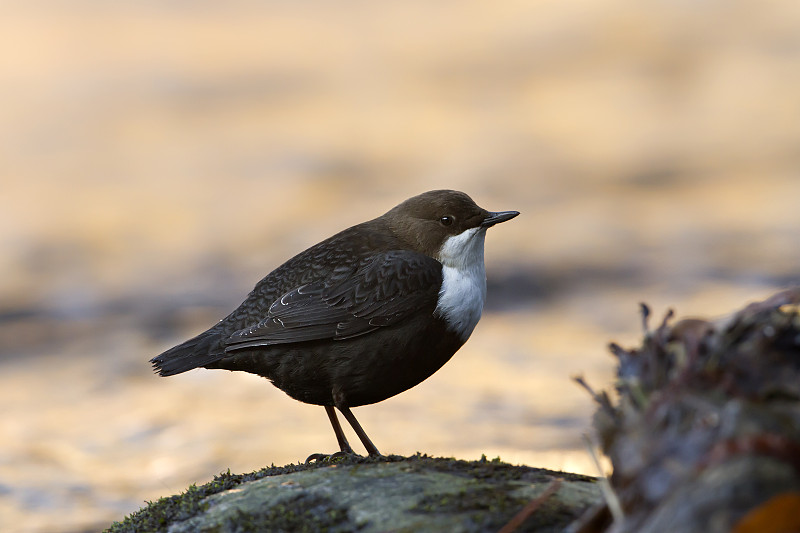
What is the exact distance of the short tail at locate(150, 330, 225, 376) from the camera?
14.6 feet

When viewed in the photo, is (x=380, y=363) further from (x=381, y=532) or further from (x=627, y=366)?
(x=627, y=366)

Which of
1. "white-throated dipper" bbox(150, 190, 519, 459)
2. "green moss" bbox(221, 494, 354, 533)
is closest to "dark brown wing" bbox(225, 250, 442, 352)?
"white-throated dipper" bbox(150, 190, 519, 459)

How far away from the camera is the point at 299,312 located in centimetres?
435

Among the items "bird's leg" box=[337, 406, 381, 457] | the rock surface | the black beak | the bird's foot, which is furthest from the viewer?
the black beak

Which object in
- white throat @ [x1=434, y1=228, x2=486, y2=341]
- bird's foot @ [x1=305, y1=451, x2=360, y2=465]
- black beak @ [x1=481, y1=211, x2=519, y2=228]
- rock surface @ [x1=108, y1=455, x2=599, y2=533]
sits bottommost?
rock surface @ [x1=108, y1=455, x2=599, y2=533]

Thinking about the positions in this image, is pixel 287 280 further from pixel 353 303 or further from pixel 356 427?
pixel 356 427

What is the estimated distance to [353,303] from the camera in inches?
169

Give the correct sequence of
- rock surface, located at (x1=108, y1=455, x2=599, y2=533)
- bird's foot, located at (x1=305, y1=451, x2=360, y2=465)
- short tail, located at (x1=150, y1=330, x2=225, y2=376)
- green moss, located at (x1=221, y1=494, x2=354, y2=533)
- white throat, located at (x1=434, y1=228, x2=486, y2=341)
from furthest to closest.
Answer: short tail, located at (x1=150, y1=330, x2=225, y2=376)
white throat, located at (x1=434, y1=228, x2=486, y2=341)
bird's foot, located at (x1=305, y1=451, x2=360, y2=465)
green moss, located at (x1=221, y1=494, x2=354, y2=533)
rock surface, located at (x1=108, y1=455, x2=599, y2=533)

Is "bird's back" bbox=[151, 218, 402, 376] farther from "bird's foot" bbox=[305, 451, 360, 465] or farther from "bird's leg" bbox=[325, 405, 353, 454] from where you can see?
"bird's foot" bbox=[305, 451, 360, 465]

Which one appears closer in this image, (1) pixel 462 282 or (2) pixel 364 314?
(2) pixel 364 314

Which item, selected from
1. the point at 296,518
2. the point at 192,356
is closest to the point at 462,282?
the point at 192,356

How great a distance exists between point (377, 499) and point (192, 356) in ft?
6.69

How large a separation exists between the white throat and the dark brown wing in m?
0.06

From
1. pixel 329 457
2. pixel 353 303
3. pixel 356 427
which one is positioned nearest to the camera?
pixel 329 457
